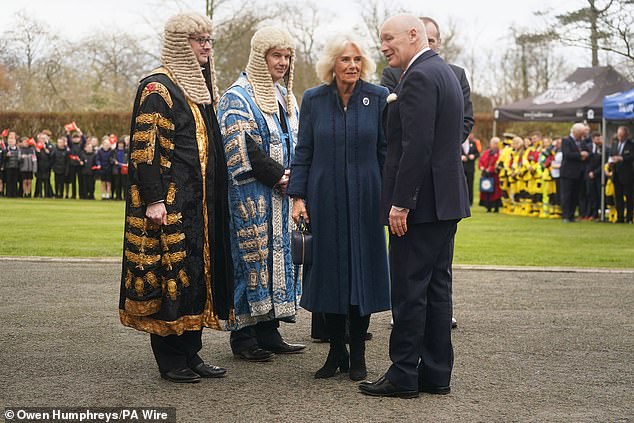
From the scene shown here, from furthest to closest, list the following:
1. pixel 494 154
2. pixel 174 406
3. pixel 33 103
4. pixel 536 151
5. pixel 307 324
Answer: pixel 33 103, pixel 494 154, pixel 536 151, pixel 307 324, pixel 174 406

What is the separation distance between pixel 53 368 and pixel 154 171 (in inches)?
56.3

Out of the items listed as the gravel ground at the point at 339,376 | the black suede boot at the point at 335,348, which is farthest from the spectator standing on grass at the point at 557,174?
the black suede boot at the point at 335,348

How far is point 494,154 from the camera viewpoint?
27.3 meters

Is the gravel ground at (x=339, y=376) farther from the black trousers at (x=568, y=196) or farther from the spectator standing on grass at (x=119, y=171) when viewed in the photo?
the spectator standing on grass at (x=119, y=171)

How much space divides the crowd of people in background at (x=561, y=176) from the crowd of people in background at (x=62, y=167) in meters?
11.1

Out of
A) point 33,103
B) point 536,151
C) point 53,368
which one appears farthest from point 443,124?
point 33,103

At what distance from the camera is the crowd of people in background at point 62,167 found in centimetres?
3119

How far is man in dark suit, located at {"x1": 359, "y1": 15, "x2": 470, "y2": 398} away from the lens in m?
5.55

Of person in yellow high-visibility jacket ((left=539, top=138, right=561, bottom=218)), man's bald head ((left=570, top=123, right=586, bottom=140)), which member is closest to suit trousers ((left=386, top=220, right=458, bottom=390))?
man's bald head ((left=570, top=123, right=586, bottom=140))

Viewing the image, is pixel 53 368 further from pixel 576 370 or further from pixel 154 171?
pixel 576 370

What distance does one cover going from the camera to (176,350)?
6156 millimetres

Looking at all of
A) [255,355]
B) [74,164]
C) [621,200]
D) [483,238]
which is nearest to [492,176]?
[621,200]

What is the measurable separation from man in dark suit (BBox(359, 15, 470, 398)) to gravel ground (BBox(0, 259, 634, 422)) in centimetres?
21

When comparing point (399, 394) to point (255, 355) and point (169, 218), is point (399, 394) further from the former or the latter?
point (169, 218)
